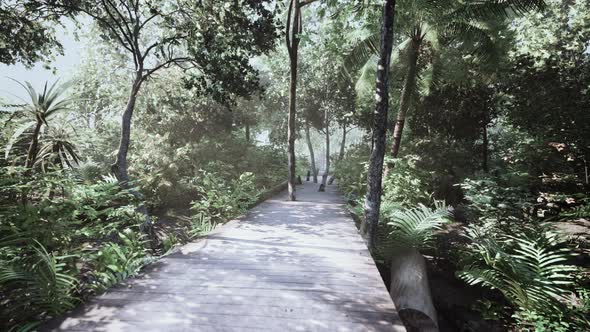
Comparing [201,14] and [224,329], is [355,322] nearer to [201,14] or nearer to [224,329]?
[224,329]

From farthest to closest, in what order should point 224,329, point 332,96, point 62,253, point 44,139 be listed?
point 332,96
point 44,139
point 62,253
point 224,329

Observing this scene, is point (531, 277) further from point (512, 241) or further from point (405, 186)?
point (405, 186)

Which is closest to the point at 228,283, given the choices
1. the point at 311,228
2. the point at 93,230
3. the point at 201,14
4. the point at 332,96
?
the point at 93,230

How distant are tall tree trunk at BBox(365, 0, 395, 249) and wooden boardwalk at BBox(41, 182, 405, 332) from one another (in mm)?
654

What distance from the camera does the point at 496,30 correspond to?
409 inches

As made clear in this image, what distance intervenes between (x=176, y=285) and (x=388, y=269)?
4405mm

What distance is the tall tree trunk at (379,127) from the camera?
223 inches

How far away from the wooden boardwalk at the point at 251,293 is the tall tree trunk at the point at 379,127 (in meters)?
0.65

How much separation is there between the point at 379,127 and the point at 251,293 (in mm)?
4186

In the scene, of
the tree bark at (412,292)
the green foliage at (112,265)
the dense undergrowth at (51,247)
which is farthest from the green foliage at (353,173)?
the green foliage at (112,265)

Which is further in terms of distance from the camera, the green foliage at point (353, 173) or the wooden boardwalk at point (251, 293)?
the green foliage at point (353, 173)

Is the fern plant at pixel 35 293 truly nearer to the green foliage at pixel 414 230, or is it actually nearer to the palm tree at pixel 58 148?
the palm tree at pixel 58 148

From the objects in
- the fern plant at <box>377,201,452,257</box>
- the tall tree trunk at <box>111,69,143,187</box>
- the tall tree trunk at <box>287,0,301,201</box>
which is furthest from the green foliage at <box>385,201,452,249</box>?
the tall tree trunk at <box>111,69,143,187</box>

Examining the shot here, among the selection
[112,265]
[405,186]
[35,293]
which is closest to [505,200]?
[405,186]
